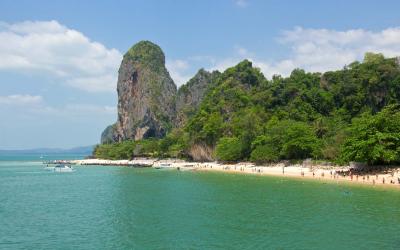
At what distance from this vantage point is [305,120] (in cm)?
9444

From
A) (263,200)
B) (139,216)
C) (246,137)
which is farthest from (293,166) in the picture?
(139,216)

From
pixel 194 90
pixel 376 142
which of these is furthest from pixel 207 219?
pixel 194 90

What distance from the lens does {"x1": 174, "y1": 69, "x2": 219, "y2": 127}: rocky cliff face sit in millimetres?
178375

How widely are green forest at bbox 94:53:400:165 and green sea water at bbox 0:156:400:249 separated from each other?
10829 millimetres

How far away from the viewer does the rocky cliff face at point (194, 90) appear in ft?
585

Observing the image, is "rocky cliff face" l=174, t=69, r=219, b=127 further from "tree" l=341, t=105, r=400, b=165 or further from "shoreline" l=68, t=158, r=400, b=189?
"tree" l=341, t=105, r=400, b=165

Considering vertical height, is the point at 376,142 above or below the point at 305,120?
below

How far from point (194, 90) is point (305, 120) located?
93.5 meters

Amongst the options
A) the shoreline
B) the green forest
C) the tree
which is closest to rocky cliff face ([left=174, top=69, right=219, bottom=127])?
the green forest

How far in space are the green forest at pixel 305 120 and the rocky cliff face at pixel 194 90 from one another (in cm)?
4217

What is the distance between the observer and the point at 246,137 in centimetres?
9175

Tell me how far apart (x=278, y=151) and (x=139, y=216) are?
165 feet

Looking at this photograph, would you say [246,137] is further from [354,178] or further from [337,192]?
[337,192]

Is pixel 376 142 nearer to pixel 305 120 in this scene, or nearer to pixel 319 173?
pixel 319 173
